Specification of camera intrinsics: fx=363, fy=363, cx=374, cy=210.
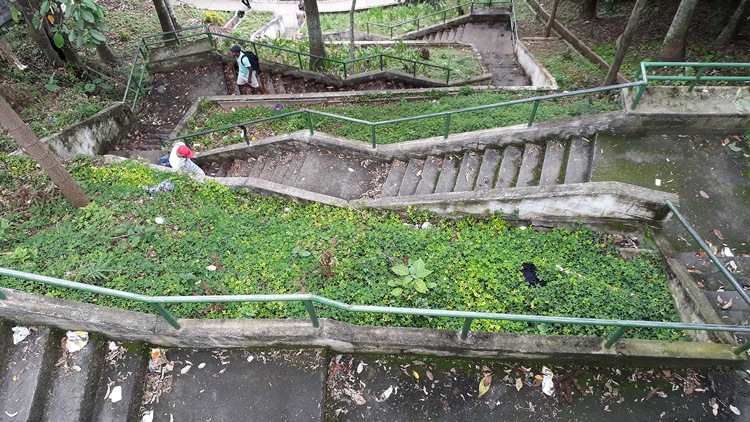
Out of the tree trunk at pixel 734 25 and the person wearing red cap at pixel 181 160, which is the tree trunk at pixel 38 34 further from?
the tree trunk at pixel 734 25

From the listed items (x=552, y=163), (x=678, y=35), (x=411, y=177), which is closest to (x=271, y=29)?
(x=411, y=177)

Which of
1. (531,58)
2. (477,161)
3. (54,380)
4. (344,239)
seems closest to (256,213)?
(344,239)

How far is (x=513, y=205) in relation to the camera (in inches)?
229

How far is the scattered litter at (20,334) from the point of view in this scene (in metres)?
3.98

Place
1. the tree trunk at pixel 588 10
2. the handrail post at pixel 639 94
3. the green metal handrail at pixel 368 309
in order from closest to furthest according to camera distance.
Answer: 1. the green metal handrail at pixel 368 309
2. the handrail post at pixel 639 94
3. the tree trunk at pixel 588 10

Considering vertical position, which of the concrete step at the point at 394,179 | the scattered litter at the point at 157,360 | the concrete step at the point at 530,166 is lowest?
the concrete step at the point at 394,179

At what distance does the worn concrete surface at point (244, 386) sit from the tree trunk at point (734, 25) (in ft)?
40.1

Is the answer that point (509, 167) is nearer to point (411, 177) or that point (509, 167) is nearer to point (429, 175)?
point (429, 175)

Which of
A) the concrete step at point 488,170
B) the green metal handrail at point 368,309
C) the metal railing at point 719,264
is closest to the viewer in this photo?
the green metal handrail at point 368,309

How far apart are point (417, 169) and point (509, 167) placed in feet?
5.84

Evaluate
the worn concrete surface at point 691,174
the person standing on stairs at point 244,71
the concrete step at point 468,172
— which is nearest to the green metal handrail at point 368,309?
the worn concrete surface at point 691,174

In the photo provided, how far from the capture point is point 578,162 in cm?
602

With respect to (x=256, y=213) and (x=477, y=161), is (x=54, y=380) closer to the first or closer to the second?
(x=256, y=213)

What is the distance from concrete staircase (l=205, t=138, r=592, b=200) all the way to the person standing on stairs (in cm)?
299
